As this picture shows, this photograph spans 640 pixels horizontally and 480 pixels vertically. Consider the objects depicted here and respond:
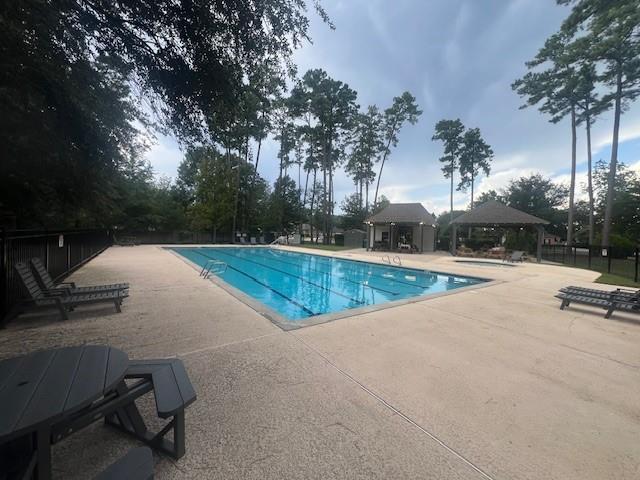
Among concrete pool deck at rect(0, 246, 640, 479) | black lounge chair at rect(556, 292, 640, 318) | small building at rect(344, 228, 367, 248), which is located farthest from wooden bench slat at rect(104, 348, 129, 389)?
small building at rect(344, 228, 367, 248)

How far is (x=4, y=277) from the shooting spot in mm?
4152

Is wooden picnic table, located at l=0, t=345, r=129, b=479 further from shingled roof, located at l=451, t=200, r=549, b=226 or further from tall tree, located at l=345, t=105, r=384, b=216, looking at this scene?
tall tree, located at l=345, t=105, r=384, b=216

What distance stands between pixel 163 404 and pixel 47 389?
22.6 inches

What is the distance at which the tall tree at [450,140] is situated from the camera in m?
33.2

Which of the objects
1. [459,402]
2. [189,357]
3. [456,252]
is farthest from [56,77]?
[456,252]

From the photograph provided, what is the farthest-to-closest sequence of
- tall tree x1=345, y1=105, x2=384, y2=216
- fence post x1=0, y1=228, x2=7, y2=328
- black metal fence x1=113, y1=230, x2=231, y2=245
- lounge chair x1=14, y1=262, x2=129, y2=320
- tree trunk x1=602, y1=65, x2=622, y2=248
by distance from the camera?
tall tree x1=345, y1=105, x2=384, y2=216 → black metal fence x1=113, y1=230, x2=231, y2=245 → tree trunk x1=602, y1=65, x2=622, y2=248 → lounge chair x1=14, y1=262, x2=129, y2=320 → fence post x1=0, y1=228, x2=7, y2=328

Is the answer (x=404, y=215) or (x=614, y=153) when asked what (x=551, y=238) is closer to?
(x=614, y=153)

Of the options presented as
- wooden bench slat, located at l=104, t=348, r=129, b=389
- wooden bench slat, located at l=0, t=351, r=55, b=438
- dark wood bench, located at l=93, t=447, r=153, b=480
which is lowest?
dark wood bench, located at l=93, t=447, r=153, b=480

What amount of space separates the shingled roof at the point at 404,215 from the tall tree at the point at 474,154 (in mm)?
13272

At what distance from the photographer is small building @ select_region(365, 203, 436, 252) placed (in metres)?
23.5

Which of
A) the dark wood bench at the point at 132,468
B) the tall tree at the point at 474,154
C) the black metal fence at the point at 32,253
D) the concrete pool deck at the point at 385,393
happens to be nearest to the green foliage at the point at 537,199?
the tall tree at the point at 474,154

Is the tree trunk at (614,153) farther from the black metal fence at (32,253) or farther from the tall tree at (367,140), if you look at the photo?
the black metal fence at (32,253)

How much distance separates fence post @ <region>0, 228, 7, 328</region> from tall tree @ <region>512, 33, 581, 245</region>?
2783 cm

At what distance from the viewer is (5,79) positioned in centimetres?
349
